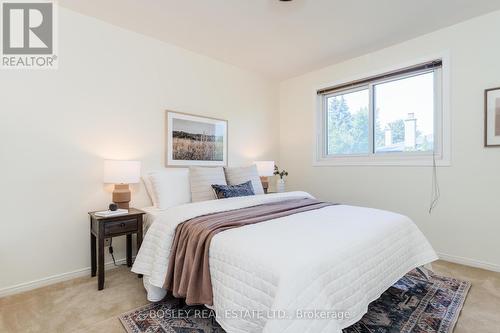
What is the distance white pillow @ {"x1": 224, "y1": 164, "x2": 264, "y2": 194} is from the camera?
10.3 ft

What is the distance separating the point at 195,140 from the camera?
3342 millimetres

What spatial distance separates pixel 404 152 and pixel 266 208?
203 cm

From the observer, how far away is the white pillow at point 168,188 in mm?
2654

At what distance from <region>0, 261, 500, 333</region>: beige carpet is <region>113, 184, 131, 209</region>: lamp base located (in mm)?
667

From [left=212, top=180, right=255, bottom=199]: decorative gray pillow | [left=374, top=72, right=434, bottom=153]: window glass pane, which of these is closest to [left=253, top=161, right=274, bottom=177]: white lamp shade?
[left=212, top=180, right=255, bottom=199]: decorative gray pillow

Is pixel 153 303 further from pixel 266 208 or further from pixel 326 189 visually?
pixel 326 189

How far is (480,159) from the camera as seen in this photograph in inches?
102

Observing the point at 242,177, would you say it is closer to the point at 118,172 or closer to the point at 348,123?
the point at 118,172

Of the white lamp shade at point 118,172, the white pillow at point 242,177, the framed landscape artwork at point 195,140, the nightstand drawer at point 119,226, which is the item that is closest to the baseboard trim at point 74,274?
the nightstand drawer at point 119,226


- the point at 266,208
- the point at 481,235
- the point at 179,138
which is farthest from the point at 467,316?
the point at 179,138

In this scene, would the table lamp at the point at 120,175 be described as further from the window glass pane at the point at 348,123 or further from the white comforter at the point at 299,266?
the window glass pane at the point at 348,123

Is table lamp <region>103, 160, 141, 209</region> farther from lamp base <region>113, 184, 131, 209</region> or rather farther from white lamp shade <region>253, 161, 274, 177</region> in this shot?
white lamp shade <region>253, 161, 274, 177</region>

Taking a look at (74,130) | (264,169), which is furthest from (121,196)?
(264,169)

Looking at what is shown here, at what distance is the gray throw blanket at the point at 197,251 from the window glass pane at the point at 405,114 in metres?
2.04
